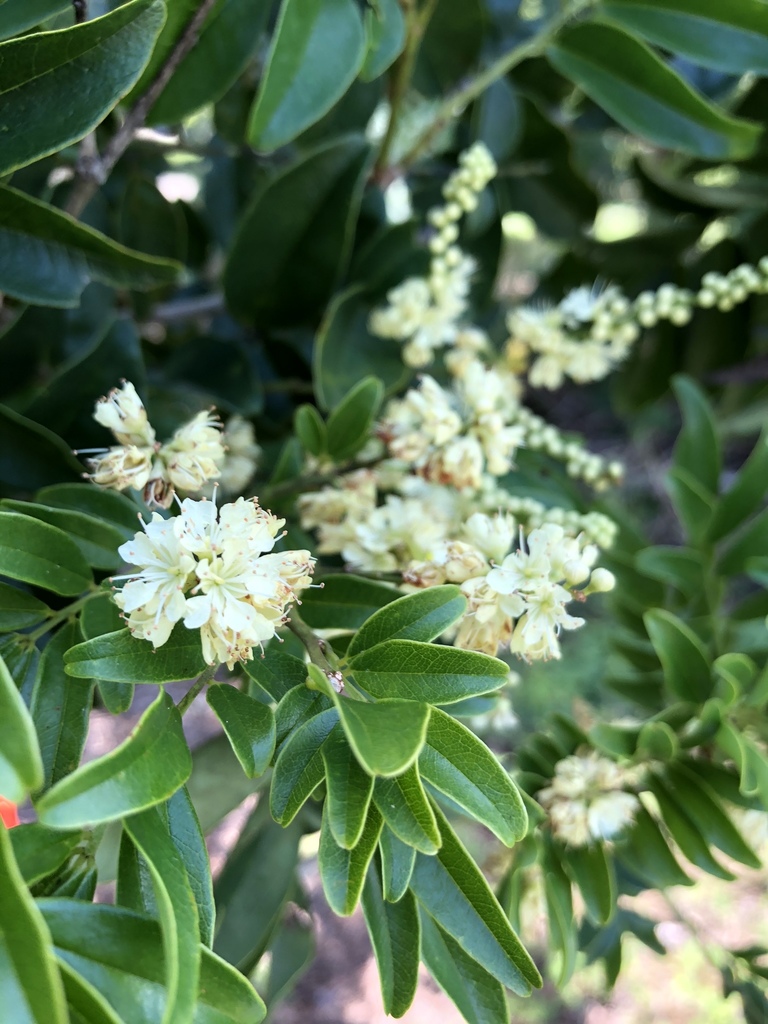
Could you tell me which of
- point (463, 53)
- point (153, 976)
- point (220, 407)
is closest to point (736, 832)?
point (153, 976)

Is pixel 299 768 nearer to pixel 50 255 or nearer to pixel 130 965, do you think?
pixel 130 965

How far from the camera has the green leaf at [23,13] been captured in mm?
501

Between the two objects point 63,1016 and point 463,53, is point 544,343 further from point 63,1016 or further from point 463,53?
point 63,1016

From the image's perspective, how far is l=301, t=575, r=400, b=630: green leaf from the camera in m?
0.56

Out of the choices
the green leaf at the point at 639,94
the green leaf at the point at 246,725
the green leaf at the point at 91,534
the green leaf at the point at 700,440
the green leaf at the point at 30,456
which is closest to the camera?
the green leaf at the point at 246,725

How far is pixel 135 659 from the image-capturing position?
421 mm

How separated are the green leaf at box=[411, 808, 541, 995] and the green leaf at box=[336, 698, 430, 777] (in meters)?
0.10

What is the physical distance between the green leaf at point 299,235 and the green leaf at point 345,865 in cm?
60

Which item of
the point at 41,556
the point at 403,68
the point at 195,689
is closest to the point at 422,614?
the point at 195,689

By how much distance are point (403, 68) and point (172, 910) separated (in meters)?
0.81

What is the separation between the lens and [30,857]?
381mm

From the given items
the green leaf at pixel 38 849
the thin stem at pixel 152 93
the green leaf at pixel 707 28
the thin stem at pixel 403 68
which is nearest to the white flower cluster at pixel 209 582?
the green leaf at pixel 38 849

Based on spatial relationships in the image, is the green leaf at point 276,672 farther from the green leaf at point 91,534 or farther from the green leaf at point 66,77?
the green leaf at point 66,77

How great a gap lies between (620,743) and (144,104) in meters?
0.69
